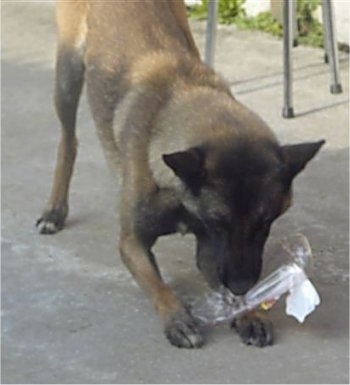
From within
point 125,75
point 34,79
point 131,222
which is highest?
point 125,75

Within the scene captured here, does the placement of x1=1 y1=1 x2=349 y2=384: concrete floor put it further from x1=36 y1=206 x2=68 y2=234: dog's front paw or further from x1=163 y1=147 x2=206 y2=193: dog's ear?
x1=163 y1=147 x2=206 y2=193: dog's ear

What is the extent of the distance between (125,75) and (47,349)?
1111 mm

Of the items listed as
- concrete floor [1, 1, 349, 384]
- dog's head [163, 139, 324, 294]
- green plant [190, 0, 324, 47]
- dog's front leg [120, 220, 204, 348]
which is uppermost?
dog's head [163, 139, 324, 294]

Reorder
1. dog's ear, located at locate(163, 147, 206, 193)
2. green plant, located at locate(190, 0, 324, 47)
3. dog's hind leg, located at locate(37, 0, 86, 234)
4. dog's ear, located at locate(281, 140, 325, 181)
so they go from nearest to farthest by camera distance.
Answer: dog's ear, located at locate(163, 147, 206, 193), dog's ear, located at locate(281, 140, 325, 181), dog's hind leg, located at locate(37, 0, 86, 234), green plant, located at locate(190, 0, 324, 47)

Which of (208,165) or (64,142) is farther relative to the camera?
(64,142)

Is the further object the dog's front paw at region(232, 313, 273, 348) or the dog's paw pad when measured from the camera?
the dog's paw pad

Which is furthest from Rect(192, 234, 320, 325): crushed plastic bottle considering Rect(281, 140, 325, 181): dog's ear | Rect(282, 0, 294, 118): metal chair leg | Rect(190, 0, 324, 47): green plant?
Rect(190, 0, 324, 47): green plant

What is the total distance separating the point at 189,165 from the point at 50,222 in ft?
4.75

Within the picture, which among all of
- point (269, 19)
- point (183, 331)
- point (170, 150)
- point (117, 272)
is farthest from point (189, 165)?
point (269, 19)

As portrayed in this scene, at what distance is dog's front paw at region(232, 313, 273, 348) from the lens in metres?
4.77

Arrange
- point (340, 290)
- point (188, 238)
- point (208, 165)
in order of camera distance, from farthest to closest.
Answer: point (188, 238), point (340, 290), point (208, 165)

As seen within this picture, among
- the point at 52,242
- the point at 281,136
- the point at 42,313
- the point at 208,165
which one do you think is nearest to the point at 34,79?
the point at 281,136

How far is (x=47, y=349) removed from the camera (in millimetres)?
4793

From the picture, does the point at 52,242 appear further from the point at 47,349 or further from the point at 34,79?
the point at 34,79
